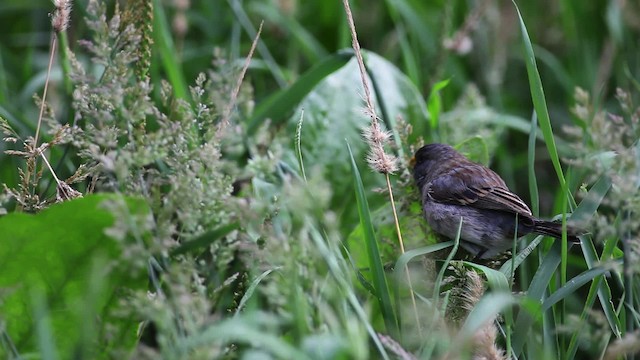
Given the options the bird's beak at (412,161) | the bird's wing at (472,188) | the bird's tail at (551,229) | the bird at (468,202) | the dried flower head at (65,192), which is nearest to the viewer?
the dried flower head at (65,192)

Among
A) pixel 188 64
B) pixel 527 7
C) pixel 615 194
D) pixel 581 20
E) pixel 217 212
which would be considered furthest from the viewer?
pixel 527 7

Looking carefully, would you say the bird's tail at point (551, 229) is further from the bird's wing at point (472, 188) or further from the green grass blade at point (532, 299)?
the bird's wing at point (472, 188)

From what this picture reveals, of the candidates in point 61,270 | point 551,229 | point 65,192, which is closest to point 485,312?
point 551,229

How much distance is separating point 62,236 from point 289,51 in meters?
2.29

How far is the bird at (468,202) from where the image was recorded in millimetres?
2545

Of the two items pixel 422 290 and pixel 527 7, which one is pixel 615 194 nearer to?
pixel 422 290

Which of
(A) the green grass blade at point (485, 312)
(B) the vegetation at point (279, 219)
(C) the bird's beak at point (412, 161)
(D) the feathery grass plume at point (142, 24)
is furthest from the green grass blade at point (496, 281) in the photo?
(D) the feathery grass plume at point (142, 24)

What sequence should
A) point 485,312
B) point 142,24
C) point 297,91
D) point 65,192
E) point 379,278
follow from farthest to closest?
point 297,91, point 142,24, point 65,192, point 379,278, point 485,312

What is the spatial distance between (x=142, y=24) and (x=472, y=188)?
1155 mm

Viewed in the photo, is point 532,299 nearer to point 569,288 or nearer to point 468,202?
point 569,288

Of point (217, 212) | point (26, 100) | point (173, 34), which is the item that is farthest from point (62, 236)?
point (173, 34)

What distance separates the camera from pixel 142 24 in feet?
8.11

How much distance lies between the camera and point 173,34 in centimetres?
420

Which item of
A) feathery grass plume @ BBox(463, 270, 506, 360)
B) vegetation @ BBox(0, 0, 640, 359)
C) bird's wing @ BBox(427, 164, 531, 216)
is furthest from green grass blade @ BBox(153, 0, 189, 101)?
feathery grass plume @ BBox(463, 270, 506, 360)
